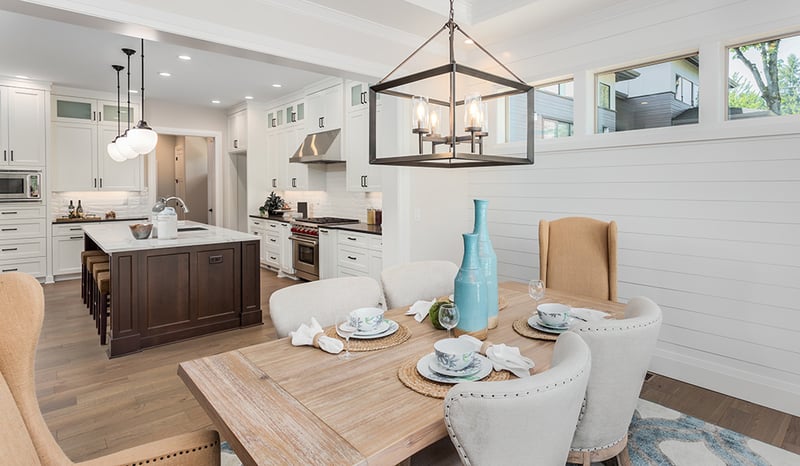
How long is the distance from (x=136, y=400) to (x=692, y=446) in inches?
Result: 126

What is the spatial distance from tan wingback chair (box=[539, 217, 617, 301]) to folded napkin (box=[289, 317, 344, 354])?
1.87m

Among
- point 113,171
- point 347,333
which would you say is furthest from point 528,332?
point 113,171

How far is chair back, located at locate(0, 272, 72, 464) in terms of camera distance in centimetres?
104

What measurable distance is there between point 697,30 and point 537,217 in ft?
5.57

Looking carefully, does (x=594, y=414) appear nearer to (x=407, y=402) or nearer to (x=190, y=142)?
(x=407, y=402)

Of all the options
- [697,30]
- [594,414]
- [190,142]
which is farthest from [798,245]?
[190,142]

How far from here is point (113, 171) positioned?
676 centimetres

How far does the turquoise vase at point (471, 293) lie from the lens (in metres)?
1.63

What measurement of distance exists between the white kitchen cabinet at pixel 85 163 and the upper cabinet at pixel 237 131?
60.0 inches

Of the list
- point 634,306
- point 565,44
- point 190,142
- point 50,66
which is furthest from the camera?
point 190,142

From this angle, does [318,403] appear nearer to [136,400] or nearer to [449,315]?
[449,315]

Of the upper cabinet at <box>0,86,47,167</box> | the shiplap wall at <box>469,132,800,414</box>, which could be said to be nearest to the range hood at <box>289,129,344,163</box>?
the shiplap wall at <box>469,132,800,414</box>

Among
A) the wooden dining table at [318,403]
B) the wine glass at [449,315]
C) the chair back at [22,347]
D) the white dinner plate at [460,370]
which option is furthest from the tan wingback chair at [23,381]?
the wine glass at [449,315]

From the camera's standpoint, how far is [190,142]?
9.52 m
